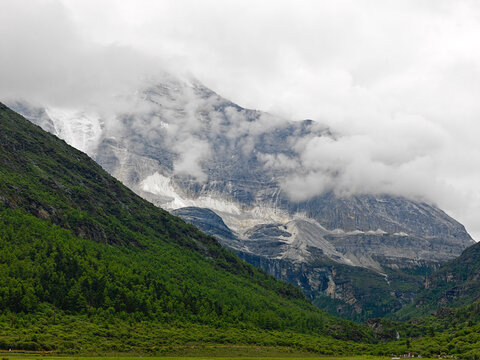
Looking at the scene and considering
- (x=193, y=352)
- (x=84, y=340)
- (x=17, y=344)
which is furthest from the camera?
(x=193, y=352)

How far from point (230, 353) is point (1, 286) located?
75959 millimetres

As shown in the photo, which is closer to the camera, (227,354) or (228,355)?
(228,355)

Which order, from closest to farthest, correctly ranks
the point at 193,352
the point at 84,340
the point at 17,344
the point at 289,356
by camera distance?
the point at 17,344 → the point at 84,340 → the point at 193,352 → the point at 289,356

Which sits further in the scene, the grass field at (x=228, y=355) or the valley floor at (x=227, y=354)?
the valley floor at (x=227, y=354)

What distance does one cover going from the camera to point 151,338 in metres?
172

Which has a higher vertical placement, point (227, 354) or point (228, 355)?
point (227, 354)

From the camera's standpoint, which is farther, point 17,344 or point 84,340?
point 84,340

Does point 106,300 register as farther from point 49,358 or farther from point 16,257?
point 49,358

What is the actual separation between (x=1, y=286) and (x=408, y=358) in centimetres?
14019

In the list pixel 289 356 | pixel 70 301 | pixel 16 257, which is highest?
pixel 16 257

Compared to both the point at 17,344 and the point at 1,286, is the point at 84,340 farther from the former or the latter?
the point at 1,286

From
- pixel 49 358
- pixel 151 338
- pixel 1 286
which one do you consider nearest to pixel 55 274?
pixel 1 286

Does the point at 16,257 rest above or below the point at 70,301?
above

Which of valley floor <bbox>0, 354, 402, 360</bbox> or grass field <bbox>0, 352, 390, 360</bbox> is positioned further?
valley floor <bbox>0, 354, 402, 360</bbox>
